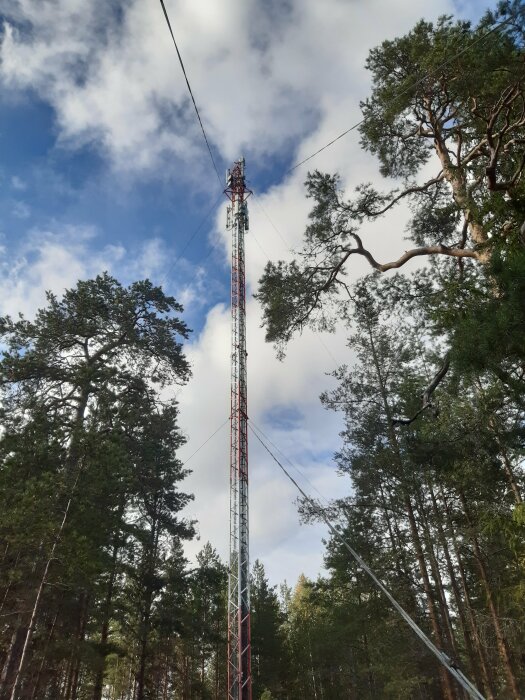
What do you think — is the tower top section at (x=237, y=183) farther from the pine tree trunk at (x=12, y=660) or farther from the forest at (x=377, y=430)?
the pine tree trunk at (x=12, y=660)

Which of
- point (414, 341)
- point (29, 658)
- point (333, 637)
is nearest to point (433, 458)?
point (414, 341)

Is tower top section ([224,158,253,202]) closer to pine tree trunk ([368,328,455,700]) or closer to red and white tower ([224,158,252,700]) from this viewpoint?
red and white tower ([224,158,252,700])

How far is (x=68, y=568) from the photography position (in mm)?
Result: 10453

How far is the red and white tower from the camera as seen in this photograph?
45.7ft

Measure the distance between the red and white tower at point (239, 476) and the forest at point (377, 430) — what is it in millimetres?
2544

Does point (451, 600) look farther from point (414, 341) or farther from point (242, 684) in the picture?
point (414, 341)

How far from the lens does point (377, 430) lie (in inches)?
612

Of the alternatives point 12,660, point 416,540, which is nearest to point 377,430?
point 416,540

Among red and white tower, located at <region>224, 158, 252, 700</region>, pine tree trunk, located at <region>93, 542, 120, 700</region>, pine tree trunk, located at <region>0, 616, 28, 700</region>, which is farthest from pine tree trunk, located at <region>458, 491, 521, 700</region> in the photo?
pine tree trunk, located at <region>0, 616, 28, 700</region>

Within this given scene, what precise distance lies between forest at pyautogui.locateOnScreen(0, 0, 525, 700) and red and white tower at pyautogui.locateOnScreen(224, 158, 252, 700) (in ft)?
8.35

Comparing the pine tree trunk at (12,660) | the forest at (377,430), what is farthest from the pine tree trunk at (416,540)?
the pine tree trunk at (12,660)

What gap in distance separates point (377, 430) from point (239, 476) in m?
5.36

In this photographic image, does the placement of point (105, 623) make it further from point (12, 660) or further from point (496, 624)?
point (496, 624)

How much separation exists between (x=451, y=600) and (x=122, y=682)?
29223 millimetres
